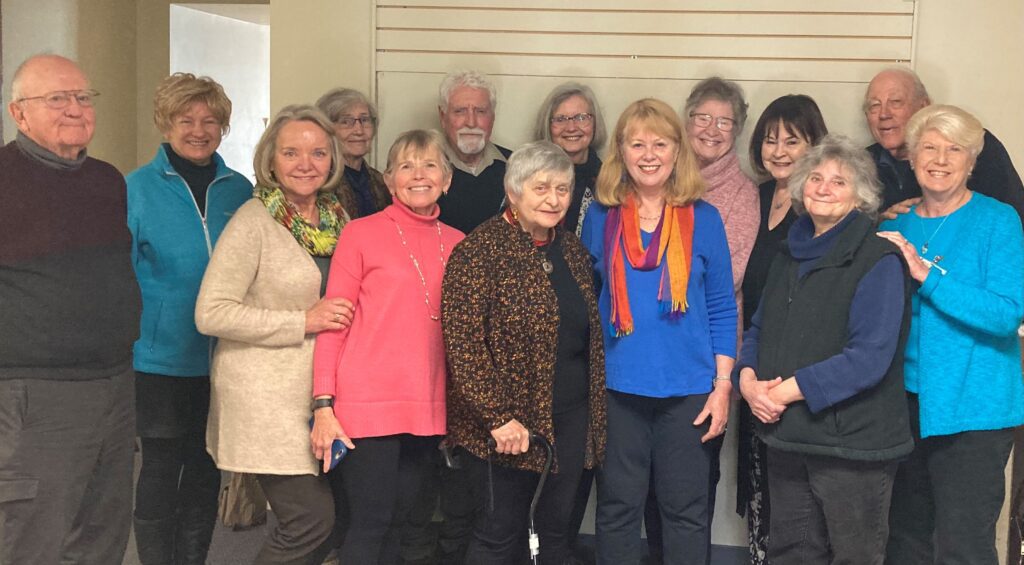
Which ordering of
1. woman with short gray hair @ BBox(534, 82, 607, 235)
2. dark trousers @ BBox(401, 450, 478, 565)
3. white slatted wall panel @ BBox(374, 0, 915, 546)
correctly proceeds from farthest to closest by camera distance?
white slatted wall panel @ BBox(374, 0, 915, 546), woman with short gray hair @ BBox(534, 82, 607, 235), dark trousers @ BBox(401, 450, 478, 565)

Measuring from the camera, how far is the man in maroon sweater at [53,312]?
2.47 metres

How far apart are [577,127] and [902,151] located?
120cm

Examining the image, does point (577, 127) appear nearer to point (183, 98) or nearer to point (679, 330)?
point (679, 330)

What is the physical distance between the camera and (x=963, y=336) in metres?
2.77

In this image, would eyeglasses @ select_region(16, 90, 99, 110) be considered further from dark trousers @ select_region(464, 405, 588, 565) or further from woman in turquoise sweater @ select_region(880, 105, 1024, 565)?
woman in turquoise sweater @ select_region(880, 105, 1024, 565)

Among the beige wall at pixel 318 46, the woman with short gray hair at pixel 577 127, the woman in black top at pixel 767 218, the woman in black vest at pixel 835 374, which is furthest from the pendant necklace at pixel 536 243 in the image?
the beige wall at pixel 318 46

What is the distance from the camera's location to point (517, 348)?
2.68m

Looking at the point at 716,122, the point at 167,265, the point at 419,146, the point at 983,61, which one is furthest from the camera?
the point at 983,61

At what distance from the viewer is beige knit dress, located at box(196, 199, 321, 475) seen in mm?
2752

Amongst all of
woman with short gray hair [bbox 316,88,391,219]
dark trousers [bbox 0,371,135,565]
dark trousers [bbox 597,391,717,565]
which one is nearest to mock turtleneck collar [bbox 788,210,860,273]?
dark trousers [bbox 597,391,717,565]

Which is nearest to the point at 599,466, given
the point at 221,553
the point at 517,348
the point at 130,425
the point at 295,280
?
the point at 517,348

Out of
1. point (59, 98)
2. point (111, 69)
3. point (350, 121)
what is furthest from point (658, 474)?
point (111, 69)

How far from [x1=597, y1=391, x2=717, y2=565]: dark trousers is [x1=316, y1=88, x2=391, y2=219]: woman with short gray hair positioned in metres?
1.21

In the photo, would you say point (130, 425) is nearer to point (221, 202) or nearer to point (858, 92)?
point (221, 202)
